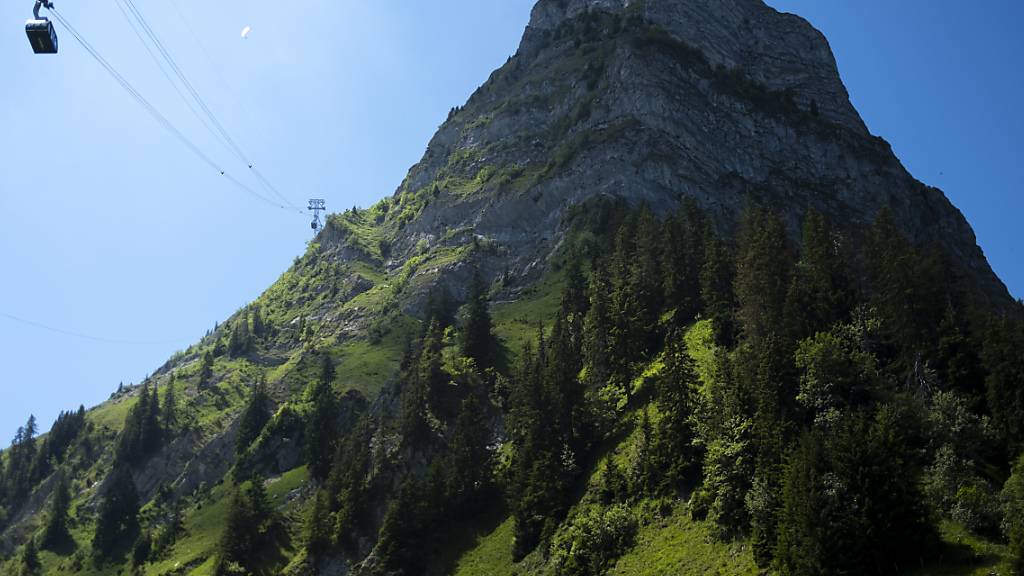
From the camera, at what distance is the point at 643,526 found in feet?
242

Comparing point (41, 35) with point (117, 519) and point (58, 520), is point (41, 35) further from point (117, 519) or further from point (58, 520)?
point (58, 520)

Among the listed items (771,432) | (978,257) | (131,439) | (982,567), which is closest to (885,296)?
(771,432)

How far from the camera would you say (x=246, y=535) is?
4250 inches

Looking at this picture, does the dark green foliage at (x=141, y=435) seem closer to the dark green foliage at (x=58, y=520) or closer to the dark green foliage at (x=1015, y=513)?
the dark green foliage at (x=58, y=520)

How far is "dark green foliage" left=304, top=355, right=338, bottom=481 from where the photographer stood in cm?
12406

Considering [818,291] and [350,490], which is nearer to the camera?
[818,291]

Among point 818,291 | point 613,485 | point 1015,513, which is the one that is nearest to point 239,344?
point 613,485

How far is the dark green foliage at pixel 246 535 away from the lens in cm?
10475

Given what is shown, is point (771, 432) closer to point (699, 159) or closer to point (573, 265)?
point (573, 265)

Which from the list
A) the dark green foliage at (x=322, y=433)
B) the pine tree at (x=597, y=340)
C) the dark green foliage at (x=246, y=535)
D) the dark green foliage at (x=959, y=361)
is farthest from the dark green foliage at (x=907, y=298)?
the dark green foliage at (x=246, y=535)

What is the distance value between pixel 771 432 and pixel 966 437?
1476cm

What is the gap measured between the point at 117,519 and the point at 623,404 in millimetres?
94442

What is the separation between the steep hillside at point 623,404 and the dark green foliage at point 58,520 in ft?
2.38

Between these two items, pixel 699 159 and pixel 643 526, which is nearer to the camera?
pixel 643 526
